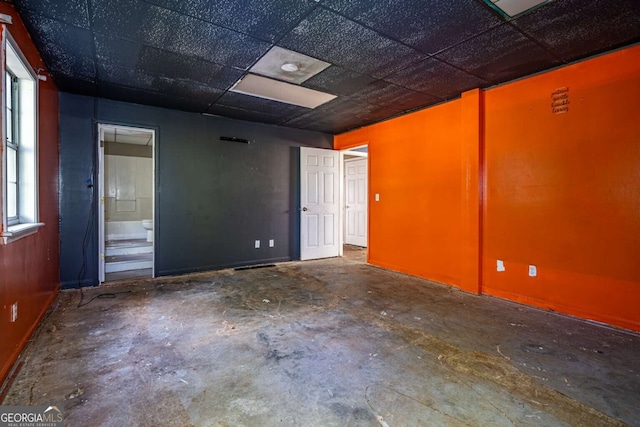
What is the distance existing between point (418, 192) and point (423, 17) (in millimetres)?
2665

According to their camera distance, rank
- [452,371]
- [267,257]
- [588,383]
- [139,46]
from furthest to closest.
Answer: [267,257], [139,46], [452,371], [588,383]

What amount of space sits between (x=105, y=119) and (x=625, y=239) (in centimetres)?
604

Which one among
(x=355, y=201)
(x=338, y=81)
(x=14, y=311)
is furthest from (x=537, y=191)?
(x=355, y=201)

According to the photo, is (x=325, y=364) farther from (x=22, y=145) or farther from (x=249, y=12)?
(x=22, y=145)

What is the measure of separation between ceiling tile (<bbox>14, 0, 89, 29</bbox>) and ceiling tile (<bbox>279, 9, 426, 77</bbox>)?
1.49m

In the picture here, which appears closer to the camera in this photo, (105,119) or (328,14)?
(328,14)

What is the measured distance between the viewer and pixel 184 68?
10.3 feet

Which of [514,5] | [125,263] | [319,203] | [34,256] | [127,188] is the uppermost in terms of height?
[514,5]

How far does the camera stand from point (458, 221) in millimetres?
3998

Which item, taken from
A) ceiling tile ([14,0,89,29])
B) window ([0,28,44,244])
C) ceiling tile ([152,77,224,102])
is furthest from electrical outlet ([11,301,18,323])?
ceiling tile ([152,77,224,102])

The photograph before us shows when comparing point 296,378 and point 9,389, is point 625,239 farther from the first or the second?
point 9,389

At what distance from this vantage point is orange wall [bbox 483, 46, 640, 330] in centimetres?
270

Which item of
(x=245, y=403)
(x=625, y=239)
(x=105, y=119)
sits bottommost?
(x=245, y=403)

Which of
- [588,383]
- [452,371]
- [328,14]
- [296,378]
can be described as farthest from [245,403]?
[328,14]
